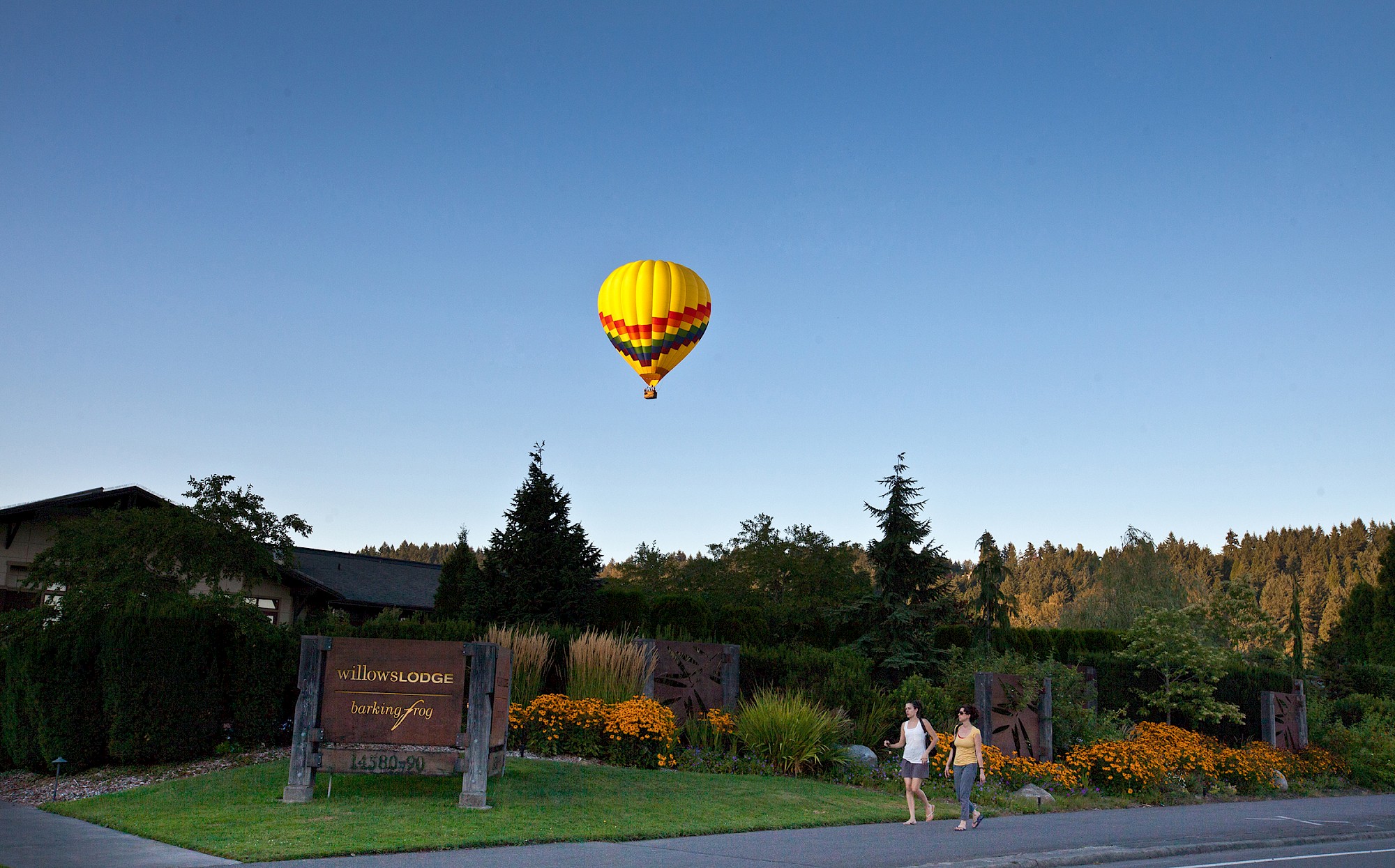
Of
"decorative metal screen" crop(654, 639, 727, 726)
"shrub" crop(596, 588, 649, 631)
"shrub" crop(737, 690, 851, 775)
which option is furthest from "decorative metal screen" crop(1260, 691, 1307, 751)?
"shrub" crop(596, 588, 649, 631)

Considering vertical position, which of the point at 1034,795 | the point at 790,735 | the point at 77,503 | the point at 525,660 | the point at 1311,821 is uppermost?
the point at 77,503

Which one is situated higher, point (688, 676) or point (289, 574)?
point (289, 574)

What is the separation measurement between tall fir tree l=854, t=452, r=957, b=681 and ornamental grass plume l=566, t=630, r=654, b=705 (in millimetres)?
10903

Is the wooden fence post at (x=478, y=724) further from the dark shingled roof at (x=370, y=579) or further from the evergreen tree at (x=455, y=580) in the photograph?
the dark shingled roof at (x=370, y=579)

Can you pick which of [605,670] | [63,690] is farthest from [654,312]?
[63,690]

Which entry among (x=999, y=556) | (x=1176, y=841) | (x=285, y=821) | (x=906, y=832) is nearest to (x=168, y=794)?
(x=285, y=821)

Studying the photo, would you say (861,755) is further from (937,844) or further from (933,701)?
(937,844)

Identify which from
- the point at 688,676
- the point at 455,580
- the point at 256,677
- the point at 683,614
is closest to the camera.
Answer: the point at 256,677

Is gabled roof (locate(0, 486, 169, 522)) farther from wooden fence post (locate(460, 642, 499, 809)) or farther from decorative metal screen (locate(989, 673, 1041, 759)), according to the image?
decorative metal screen (locate(989, 673, 1041, 759))

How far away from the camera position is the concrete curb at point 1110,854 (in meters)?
9.86

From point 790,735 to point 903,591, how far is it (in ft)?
38.4

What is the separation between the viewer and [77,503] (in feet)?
88.6

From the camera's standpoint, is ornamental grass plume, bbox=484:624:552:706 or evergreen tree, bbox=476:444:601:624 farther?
evergreen tree, bbox=476:444:601:624

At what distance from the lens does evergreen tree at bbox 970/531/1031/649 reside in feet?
103
